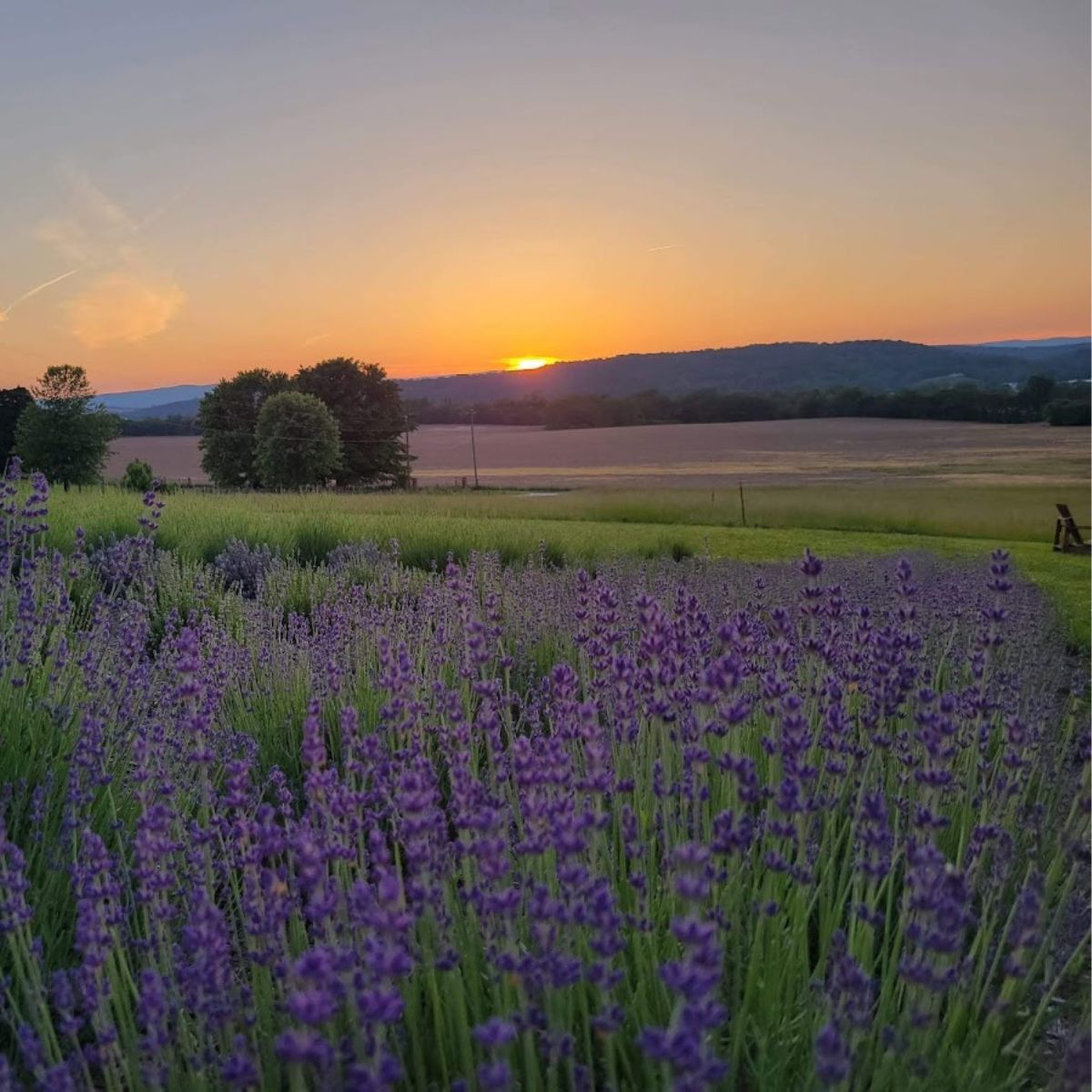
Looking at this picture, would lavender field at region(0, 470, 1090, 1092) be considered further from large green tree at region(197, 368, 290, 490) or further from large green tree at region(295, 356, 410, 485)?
large green tree at region(197, 368, 290, 490)

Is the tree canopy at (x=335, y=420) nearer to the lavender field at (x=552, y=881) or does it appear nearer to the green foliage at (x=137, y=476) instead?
the green foliage at (x=137, y=476)

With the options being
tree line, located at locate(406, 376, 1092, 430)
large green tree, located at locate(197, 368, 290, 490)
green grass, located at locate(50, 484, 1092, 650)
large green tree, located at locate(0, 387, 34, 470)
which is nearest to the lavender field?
green grass, located at locate(50, 484, 1092, 650)

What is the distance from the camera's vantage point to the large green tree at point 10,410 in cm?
5484

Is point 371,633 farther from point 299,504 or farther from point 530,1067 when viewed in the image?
point 299,504

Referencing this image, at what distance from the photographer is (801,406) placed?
178 feet

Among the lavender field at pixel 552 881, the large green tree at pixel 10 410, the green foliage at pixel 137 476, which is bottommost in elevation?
the lavender field at pixel 552 881

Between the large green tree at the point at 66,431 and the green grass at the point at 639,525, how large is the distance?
33.7 meters

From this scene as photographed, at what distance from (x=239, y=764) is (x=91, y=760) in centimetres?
118

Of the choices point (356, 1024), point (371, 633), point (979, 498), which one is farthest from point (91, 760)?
point (979, 498)

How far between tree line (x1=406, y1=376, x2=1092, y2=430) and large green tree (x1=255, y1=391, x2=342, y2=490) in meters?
7.35

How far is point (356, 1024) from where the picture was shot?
4.90ft

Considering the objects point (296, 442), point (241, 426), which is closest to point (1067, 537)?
point (296, 442)

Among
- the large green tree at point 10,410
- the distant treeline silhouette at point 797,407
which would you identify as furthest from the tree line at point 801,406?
the large green tree at point 10,410

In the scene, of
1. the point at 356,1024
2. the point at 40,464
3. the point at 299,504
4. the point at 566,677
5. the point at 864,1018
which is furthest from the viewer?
the point at 40,464
